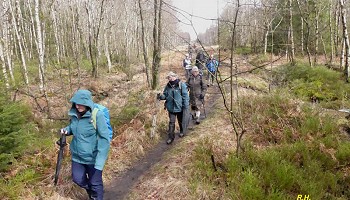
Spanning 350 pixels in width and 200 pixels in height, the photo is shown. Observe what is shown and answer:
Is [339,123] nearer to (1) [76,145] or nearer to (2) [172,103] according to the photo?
(2) [172,103]

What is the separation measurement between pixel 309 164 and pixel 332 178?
47 cm

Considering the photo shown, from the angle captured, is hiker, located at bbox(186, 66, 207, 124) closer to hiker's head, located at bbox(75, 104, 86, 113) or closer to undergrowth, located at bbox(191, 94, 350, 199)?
undergrowth, located at bbox(191, 94, 350, 199)

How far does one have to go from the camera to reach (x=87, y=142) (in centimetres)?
418

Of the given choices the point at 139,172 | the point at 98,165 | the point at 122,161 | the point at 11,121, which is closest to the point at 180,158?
the point at 139,172

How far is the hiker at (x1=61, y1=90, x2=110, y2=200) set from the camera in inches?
160

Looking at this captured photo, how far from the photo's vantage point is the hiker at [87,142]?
13.3ft

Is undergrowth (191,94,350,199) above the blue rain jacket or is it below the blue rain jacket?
below

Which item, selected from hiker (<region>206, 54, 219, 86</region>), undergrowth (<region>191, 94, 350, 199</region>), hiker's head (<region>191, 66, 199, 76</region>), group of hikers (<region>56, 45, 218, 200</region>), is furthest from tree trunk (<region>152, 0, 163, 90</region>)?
group of hikers (<region>56, 45, 218, 200</region>)

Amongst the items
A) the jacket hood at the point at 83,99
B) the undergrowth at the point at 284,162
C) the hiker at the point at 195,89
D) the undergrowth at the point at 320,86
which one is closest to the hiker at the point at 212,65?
the hiker at the point at 195,89

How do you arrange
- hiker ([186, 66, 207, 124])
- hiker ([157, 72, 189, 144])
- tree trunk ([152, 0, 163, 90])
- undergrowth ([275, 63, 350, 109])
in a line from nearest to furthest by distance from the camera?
1. hiker ([157, 72, 189, 144])
2. hiker ([186, 66, 207, 124])
3. undergrowth ([275, 63, 350, 109])
4. tree trunk ([152, 0, 163, 90])

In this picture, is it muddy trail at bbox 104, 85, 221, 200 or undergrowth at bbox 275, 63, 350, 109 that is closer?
muddy trail at bbox 104, 85, 221, 200

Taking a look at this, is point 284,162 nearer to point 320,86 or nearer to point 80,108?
point 80,108

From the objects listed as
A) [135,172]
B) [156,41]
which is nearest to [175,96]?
[135,172]

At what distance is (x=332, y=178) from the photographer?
5.12 metres
